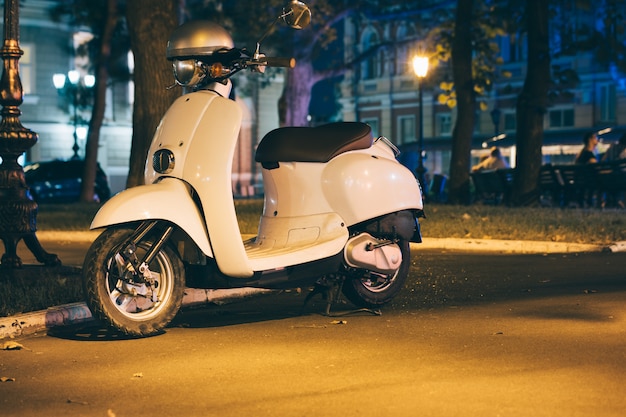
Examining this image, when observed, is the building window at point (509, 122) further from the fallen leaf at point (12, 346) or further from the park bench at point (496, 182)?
the fallen leaf at point (12, 346)

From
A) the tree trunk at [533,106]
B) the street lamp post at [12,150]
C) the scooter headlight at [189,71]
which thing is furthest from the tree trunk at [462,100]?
the scooter headlight at [189,71]

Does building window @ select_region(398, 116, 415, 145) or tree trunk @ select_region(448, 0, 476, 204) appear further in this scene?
building window @ select_region(398, 116, 415, 145)

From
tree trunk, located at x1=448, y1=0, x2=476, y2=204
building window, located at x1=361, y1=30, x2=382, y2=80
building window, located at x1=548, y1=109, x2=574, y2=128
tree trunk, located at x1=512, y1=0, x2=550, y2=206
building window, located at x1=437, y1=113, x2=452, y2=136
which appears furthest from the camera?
building window, located at x1=361, y1=30, x2=382, y2=80

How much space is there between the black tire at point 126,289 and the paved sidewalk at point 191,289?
76cm

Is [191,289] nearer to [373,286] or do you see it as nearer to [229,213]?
[373,286]

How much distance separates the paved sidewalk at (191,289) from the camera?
300 inches

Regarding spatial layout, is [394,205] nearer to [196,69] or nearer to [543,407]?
[196,69]

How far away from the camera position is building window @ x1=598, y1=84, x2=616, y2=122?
5103 centimetres

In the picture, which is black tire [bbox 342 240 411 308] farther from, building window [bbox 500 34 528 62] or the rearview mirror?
building window [bbox 500 34 528 62]

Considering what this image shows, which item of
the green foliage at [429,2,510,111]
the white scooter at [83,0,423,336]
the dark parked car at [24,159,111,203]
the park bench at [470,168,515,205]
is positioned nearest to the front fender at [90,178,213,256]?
the white scooter at [83,0,423,336]

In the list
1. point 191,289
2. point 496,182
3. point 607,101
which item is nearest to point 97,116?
point 496,182

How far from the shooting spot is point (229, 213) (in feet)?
24.3

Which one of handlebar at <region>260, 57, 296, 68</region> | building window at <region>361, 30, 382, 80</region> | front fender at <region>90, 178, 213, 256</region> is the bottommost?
front fender at <region>90, 178, 213, 256</region>

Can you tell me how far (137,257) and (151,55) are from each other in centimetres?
909
